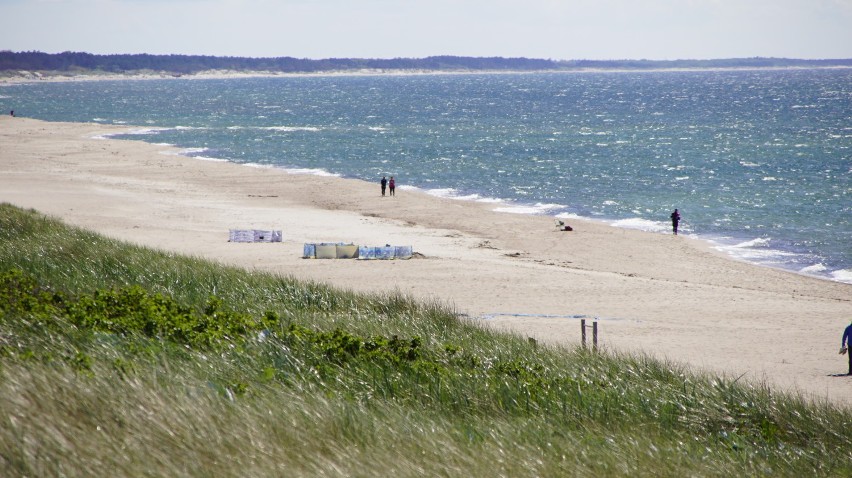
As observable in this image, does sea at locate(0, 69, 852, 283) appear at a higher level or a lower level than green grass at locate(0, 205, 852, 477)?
lower

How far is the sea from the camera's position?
3728cm

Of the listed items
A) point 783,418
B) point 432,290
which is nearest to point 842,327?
point 432,290

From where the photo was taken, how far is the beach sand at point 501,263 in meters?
17.8

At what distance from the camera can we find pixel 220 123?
9681 cm

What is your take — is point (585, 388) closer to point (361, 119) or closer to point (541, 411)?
point (541, 411)

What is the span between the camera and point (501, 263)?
1064 inches

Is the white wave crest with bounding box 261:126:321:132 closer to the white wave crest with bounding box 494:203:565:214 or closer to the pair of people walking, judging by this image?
the pair of people walking

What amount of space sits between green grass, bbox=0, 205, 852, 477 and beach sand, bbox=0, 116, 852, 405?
3108 millimetres

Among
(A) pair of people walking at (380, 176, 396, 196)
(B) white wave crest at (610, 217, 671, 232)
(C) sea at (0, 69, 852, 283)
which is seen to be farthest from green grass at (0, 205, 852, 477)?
(A) pair of people walking at (380, 176, 396, 196)

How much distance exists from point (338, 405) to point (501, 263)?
20.1 m

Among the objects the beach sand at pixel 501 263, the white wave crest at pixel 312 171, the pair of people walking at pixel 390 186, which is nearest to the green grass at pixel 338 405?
the beach sand at pixel 501 263

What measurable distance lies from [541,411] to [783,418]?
2456 mm

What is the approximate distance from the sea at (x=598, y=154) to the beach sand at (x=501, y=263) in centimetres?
310

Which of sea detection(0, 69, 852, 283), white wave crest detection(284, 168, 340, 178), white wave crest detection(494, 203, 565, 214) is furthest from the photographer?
white wave crest detection(284, 168, 340, 178)
